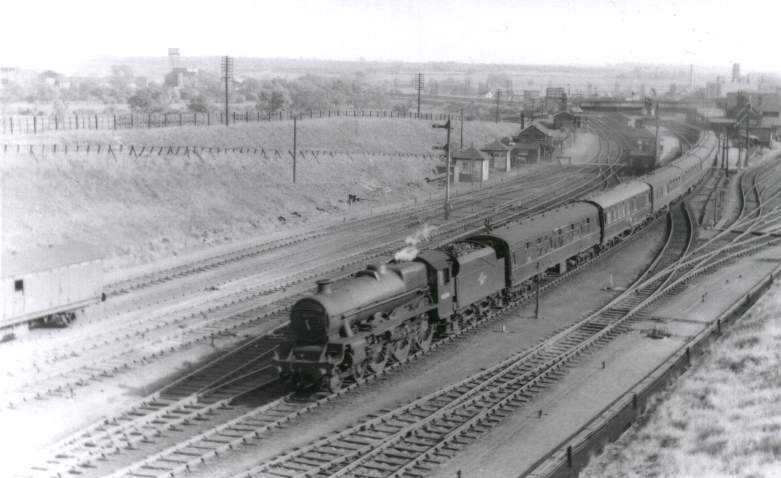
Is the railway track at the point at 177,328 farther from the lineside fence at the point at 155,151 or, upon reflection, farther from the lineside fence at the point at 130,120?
the lineside fence at the point at 130,120

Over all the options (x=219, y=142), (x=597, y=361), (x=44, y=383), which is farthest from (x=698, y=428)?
(x=219, y=142)

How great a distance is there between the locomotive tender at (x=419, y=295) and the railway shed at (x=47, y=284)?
10.7m

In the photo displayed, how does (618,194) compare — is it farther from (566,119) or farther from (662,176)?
(566,119)

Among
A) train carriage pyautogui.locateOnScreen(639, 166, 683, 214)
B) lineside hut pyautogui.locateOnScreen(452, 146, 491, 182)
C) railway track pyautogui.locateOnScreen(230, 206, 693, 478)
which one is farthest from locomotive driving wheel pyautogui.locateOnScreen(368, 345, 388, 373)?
lineside hut pyautogui.locateOnScreen(452, 146, 491, 182)

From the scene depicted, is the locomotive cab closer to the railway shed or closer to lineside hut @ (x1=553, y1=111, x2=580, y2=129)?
the railway shed

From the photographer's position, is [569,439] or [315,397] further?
[315,397]

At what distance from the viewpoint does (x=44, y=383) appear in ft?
76.9

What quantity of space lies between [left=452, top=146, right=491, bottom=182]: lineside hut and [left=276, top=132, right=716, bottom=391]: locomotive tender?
3155 centimetres

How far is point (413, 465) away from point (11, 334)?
16143mm

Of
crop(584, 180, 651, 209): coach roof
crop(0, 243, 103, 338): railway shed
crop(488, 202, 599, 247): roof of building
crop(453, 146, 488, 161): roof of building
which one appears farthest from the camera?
crop(453, 146, 488, 161): roof of building

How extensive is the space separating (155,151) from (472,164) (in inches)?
1046

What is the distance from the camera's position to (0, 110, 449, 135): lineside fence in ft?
207

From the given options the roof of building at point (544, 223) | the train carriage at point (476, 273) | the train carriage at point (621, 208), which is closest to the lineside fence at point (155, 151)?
the train carriage at point (621, 208)

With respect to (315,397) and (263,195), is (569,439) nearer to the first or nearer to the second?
(315,397)
